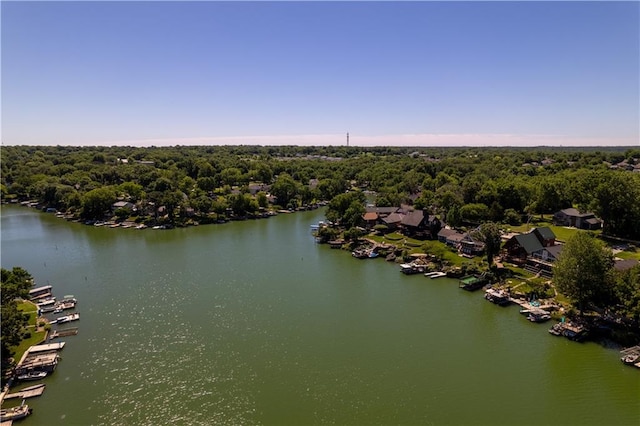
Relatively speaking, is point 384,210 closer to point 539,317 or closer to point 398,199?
point 398,199

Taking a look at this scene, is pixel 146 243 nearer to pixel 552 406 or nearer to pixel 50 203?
pixel 50 203

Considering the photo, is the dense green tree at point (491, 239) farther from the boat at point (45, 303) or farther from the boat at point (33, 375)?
the boat at point (45, 303)

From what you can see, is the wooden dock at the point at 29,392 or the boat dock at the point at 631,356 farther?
the boat dock at the point at 631,356

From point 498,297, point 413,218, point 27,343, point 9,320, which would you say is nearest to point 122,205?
point 27,343

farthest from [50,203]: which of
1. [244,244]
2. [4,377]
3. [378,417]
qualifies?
[378,417]

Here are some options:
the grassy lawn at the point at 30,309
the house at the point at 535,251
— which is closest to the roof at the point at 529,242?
the house at the point at 535,251

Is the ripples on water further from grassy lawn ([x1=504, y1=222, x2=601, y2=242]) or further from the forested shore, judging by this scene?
grassy lawn ([x1=504, y1=222, x2=601, y2=242])
